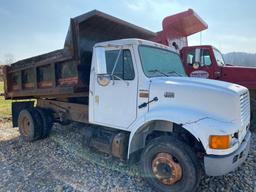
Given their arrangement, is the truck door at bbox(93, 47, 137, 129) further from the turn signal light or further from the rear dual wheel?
the rear dual wheel

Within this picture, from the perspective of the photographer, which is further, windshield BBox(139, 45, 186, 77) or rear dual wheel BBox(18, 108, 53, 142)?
rear dual wheel BBox(18, 108, 53, 142)

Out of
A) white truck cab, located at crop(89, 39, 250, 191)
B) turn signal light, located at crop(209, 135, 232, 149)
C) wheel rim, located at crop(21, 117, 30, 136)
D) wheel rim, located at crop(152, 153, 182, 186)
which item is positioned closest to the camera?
turn signal light, located at crop(209, 135, 232, 149)

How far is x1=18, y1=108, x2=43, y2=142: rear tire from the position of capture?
5730 millimetres

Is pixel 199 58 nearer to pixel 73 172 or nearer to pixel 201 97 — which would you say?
pixel 201 97

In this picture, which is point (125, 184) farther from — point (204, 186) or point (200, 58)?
point (200, 58)

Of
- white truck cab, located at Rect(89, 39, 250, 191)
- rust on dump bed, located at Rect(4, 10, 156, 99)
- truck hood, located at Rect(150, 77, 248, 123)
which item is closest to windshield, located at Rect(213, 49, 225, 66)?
rust on dump bed, located at Rect(4, 10, 156, 99)

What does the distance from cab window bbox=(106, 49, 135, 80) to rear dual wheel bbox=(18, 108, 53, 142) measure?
292cm

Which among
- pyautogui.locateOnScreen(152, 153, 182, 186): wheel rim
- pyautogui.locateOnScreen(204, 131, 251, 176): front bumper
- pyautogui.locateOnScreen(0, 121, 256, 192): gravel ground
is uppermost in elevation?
pyautogui.locateOnScreen(204, 131, 251, 176): front bumper

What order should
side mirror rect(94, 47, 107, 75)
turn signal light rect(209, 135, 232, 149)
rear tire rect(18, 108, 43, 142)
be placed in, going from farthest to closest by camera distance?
rear tire rect(18, 108, 43, 142) → side mirror rect(94, 47, 107, 75) → turn signal light rect(209, 135, 232, 149)

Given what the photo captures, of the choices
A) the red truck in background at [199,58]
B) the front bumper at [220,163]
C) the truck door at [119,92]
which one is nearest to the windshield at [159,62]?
Answer: the truck door at [119,92]

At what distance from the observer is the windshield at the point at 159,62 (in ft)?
12.1

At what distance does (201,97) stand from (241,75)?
14.2ft

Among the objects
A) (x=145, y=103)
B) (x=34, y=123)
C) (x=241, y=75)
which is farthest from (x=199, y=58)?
(x=34, y=123)

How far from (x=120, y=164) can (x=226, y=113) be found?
2.34m
